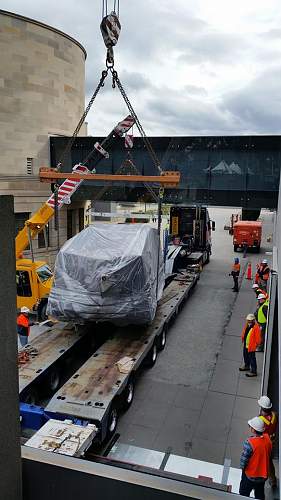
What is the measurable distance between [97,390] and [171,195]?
1400 cm

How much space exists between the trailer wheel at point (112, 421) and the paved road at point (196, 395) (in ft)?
0.76

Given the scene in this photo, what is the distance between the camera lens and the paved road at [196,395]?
7.96 m

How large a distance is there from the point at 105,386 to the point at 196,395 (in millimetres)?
2457

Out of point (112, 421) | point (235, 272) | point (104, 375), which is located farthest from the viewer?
point (235, 272)

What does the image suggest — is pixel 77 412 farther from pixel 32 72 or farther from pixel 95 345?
pixel 32 72

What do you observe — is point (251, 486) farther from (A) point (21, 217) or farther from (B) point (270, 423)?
(A) point (21, 217)

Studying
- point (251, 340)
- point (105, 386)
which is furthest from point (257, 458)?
point (251, 340)

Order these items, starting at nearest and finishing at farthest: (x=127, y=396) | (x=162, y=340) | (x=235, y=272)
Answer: (x=127, y=396)
(x=162, y=340)
(x=235, y=272)

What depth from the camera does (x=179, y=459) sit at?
7.24m

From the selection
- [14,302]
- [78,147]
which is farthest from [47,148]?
[14,302]

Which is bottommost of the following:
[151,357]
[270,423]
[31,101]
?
[151,357]

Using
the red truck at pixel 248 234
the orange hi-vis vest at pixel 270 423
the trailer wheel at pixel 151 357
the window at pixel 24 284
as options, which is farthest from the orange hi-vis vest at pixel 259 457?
the red truck at pixel 248 234

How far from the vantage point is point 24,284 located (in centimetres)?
1402

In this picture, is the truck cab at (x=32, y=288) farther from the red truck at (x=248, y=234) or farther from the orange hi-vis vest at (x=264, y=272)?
the red truck at (x=248, y=234)
